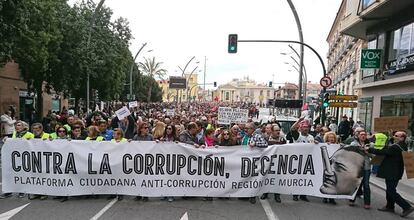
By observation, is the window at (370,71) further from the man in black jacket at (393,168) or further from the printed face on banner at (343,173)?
the man in black jacket at (393,168)

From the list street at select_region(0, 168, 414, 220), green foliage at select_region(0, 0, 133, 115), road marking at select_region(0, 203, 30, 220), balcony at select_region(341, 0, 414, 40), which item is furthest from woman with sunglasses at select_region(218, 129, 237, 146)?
balcony at select_region(341, 0, 414, 40)

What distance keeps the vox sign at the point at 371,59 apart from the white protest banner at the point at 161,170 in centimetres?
1447

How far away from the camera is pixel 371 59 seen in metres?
21.0

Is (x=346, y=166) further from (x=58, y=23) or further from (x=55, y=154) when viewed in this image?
(x=58, y=23)

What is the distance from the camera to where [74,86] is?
2353 centimetres

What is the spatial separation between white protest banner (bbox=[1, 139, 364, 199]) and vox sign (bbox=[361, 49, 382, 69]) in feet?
47.5

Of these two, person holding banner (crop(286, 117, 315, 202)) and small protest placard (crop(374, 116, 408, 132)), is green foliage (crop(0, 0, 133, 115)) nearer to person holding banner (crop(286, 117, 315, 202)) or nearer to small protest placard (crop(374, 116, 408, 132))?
person holding banner (crop(286, 117, 315, 202))

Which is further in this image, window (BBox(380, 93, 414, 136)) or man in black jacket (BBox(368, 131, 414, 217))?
window (BBox(380, 93, 414, 136))

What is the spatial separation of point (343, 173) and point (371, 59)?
1484cm

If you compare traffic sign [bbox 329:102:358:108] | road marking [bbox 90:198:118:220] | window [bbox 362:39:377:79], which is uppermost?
window [bbox 362:39:377:79]

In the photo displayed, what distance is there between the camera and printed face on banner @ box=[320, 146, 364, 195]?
A: 7797mm

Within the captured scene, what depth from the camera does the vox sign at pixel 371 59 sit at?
20.9 m

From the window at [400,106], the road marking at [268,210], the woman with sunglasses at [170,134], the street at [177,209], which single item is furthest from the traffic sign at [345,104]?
the woman with sunglasses at [170,134]

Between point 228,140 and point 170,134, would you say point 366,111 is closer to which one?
point 228,140
